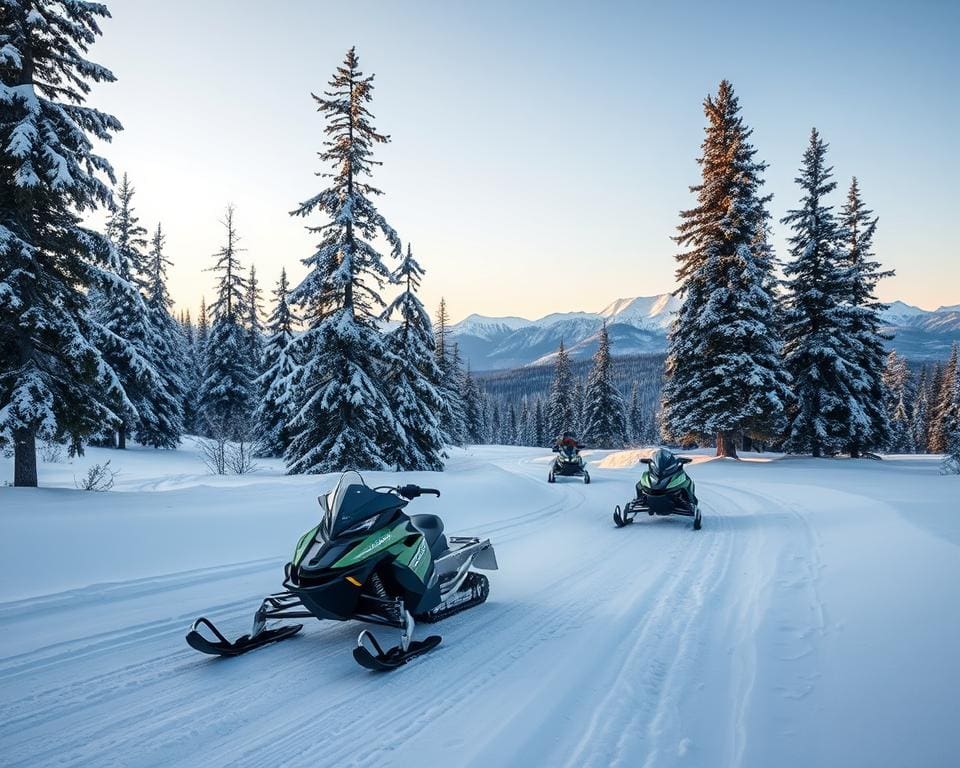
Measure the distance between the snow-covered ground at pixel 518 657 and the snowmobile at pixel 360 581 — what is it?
0.54 feet

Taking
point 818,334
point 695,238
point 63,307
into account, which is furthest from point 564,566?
point 818,334

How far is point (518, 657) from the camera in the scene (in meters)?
4.47

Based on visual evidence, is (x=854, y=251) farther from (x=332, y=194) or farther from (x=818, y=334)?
(x=332, y=194)

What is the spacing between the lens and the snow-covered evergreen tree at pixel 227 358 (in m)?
37.0

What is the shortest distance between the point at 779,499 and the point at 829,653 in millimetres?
10783

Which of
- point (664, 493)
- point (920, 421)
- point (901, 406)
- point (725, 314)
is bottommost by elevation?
point (664, 493)

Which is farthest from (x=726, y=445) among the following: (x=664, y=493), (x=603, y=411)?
(x=603, y=411)

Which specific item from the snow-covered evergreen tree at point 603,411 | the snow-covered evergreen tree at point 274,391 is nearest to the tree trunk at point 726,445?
the snow-covered evergreen tree at point 274,391

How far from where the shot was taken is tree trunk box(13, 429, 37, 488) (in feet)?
33.8

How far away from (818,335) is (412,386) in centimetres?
1977

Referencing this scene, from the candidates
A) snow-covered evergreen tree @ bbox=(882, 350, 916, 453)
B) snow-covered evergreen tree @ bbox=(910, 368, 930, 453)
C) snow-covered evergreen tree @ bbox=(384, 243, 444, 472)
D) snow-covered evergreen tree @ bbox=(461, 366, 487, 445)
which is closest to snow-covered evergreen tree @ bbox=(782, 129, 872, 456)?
snow-covered evergreen tree @ bbox=(384, 243, 444, 472)

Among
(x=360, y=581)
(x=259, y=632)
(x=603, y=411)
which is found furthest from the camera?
(x=603, y=411)

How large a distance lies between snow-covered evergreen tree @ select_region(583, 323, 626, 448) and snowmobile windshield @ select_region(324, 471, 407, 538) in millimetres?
48409

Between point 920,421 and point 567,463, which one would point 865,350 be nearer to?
point 567,463
